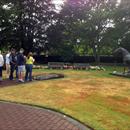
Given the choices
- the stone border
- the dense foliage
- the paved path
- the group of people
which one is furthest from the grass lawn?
the dense foliage

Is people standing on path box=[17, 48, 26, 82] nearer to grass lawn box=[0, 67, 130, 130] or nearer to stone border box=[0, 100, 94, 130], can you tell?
grass lawn box=[0, 67, 130, 130]

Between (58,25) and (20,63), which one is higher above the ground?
(58,25)

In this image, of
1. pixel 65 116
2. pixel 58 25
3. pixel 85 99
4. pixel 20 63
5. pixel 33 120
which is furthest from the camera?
pixel 58 25

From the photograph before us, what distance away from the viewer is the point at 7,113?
12930 millimetres

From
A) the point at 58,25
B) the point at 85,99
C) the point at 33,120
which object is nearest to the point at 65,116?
the point at 33,120

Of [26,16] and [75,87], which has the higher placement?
[26,16]

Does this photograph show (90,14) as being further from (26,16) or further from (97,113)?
(97,113)

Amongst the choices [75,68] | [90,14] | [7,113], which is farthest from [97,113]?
[90,14]

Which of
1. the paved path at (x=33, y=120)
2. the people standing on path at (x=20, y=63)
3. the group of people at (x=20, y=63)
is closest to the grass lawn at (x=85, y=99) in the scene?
the paved path at (x=33, y=120)

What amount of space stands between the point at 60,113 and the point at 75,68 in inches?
852

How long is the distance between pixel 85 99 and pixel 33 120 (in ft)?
15.5

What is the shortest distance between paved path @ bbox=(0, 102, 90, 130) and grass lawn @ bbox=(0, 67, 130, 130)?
1.97 feet

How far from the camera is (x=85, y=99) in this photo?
16.3 meters

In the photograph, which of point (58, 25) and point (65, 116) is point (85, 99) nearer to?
point (65, 116)
